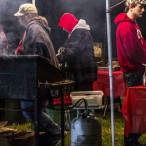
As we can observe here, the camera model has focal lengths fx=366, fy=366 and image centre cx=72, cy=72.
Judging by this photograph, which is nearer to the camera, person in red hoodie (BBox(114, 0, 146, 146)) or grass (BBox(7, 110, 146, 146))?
person in red hoodie (BBox(114, 0, 146, 146))

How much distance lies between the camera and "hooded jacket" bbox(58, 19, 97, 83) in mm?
5379

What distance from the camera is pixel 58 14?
8898 mm

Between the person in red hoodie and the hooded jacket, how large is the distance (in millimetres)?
571

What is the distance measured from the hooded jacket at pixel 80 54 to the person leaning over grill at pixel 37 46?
28.6 inches

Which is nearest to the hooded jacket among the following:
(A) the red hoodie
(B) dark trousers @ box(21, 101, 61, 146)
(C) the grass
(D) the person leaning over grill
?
(A) the red hoodie

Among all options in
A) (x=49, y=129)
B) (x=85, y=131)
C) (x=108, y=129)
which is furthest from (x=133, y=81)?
(x=108, y=129)

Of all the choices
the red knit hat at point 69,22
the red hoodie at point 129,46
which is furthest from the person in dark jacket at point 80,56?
the red hoodie at point 129,46

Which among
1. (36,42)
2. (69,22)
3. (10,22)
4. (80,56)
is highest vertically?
(10,22)

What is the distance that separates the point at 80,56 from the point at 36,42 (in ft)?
3.94

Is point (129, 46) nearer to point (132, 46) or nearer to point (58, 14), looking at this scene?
point (132, 46)

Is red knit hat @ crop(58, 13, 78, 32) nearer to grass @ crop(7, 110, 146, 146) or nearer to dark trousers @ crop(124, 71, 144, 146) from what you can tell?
dark trousers @ crop(124, 71, 144, 146)

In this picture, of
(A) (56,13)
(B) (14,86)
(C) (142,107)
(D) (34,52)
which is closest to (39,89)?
(B) (14,86)

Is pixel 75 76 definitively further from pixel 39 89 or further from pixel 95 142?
pixel 39 89

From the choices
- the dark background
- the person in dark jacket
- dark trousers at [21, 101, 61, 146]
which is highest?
the dark background
